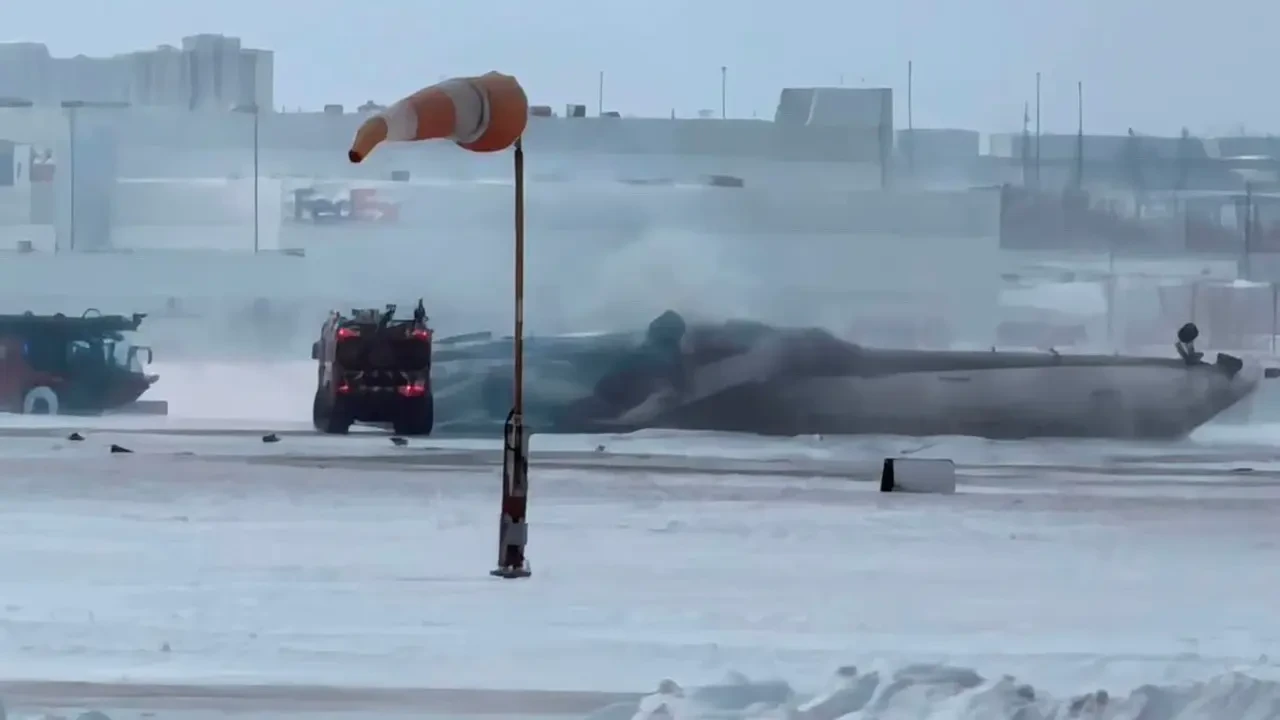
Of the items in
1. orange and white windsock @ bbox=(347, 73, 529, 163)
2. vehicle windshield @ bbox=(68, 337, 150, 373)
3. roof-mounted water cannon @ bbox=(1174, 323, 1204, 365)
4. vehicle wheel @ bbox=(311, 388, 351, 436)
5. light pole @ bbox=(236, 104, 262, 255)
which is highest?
light pole @ bbox=(236, 104, 262, 255)

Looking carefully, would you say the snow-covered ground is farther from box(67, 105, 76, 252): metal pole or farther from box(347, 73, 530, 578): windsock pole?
box(67, 105, 76, 252): metal pole

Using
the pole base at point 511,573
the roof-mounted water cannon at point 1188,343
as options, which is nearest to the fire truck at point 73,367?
the pole base at point 511,573

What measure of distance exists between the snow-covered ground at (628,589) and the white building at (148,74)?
3946 millimetres

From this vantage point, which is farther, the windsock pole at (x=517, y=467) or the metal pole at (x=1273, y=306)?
the metal pole at (x=1273, y=306)

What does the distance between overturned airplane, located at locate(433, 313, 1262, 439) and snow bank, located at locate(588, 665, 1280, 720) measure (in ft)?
38.5

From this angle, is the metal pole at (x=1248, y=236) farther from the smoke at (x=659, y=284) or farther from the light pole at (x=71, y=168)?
the light pole at (x=71, y=168)

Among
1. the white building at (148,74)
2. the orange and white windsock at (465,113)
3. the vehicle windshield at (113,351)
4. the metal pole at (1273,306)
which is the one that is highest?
the white building at (148,74)

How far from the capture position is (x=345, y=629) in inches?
339

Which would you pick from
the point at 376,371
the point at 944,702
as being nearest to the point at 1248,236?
the point at 376,371

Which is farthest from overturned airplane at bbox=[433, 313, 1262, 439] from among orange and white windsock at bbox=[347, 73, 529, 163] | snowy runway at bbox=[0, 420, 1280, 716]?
orange and white windsock at bbox=[347, 73, 529, 163]

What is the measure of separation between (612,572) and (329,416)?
872cm

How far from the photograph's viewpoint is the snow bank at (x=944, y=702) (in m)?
6.45

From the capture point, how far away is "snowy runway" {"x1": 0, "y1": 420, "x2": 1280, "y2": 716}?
7.98 meters

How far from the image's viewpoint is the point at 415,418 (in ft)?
59.0
